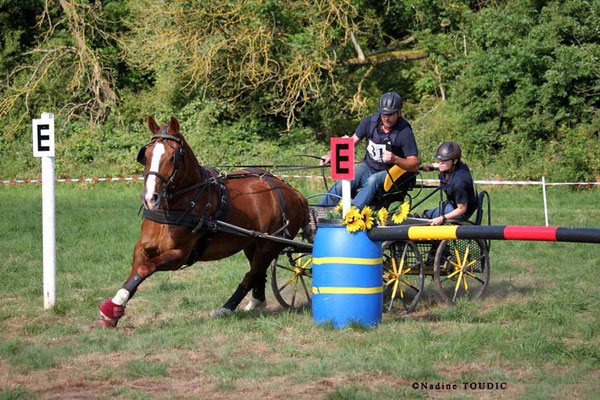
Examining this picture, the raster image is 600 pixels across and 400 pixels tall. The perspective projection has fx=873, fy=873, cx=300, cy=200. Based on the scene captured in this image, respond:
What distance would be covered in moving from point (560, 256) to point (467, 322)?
488 centimetres

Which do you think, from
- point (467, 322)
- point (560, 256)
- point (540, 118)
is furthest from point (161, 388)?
point (540, 118)

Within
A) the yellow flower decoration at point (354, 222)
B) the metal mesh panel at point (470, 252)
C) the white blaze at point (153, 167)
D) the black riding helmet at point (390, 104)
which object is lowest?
the metal mesh panel at point (470, 252)

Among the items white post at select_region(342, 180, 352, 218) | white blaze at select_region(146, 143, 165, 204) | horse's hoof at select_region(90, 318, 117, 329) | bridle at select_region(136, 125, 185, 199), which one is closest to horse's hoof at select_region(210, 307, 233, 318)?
horse's hoof at select_region(90, 318, 117, 329)

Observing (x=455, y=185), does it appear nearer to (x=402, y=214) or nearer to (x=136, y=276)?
(x=402, y=214)

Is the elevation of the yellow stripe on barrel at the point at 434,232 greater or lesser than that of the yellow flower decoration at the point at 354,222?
lesser

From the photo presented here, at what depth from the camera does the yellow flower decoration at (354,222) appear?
301 inches

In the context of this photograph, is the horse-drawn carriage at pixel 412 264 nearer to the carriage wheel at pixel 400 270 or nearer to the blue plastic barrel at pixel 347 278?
the carriage wheel at pixel 400 270

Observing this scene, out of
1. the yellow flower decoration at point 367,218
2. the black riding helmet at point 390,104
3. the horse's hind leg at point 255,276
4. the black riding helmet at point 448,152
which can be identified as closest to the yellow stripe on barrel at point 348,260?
the yellow flower decoration at point 367,218

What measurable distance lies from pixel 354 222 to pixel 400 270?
1508 mm

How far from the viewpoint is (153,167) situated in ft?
24.3

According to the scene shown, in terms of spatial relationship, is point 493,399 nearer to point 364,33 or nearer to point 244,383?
point 244,383

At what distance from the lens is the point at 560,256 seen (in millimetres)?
12516

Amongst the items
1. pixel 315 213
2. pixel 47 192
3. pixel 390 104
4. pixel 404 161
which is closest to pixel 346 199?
pixel 404 161

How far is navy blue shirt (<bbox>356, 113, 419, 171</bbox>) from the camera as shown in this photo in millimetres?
8984
